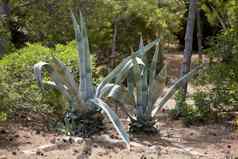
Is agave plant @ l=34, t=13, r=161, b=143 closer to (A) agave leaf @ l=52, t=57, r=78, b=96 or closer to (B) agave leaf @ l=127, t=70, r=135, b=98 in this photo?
(A) agave leaf @ l=52, t=57, r=78, b=96

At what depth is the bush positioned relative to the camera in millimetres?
6109

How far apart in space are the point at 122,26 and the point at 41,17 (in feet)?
14.6

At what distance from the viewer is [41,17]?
10.3m

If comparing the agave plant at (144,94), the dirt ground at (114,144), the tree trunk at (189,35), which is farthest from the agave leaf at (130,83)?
the tree trunk at (189,35)

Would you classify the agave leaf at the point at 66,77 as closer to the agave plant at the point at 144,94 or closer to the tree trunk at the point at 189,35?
the agave plant at the point at 144,94

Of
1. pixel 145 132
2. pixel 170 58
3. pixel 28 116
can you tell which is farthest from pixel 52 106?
pixel 170 58

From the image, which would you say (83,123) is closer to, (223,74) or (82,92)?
(82,92)

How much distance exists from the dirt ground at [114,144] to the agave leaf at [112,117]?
0.29 metres

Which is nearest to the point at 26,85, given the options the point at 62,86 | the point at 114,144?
the point at 62,86

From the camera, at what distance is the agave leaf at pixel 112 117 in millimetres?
5042

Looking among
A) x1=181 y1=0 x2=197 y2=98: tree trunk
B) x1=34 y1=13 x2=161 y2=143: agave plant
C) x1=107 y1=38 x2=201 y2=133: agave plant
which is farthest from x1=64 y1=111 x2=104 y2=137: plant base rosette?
x1=181 y1=0 x2=197 y2=98: tree trunk

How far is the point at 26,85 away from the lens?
663cm

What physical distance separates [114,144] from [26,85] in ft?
5.39

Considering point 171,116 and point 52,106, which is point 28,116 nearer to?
point 52,106
